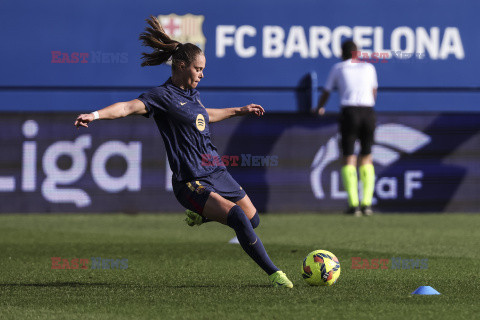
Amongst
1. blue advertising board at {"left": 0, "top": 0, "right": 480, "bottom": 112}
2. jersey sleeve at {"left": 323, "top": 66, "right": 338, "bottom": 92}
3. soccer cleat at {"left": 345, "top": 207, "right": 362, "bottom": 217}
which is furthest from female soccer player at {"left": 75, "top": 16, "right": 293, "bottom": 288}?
blue advertising board at {"left": 0, "top": 0, "right": 480, "bottom": 112}

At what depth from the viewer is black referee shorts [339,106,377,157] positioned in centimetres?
1163

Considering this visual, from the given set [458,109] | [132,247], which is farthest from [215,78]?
[132,247]

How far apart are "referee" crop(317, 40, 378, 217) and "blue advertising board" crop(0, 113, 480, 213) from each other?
827 mm

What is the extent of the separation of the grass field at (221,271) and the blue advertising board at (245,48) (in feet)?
8.28

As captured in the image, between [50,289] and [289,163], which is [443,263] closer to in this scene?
[50,289]

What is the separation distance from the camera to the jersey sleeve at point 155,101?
19.3 feet

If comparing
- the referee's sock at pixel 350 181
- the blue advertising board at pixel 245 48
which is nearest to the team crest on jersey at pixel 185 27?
the blue advertising board at pixel 245 48

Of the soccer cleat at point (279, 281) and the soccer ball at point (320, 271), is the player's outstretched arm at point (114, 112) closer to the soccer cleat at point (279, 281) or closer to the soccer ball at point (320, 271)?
the soccer cleat at point (279, 281)

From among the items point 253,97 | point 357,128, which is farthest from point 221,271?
point 253,97

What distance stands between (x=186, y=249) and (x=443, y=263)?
2.45 meters

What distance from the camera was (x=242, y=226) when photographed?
5746 millimetres

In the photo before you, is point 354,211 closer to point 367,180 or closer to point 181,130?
point 367,180

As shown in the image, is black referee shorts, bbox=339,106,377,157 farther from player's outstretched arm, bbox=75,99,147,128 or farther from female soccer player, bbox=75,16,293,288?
player's outstretched arm, bbox=75,99,147,128

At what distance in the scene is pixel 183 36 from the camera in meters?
13.5
